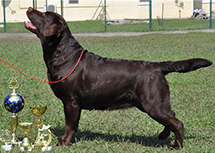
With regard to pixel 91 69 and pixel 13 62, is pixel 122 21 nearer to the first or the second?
pixel 13 62

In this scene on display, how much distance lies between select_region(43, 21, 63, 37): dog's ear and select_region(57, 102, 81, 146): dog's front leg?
831 millimetres

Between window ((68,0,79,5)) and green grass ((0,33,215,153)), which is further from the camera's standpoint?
window ((68,0,79,5))

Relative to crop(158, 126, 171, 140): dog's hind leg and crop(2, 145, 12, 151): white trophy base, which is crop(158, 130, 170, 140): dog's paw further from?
crop(2, 145, 12, 151): white trophy base

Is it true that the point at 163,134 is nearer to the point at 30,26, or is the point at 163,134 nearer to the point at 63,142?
the point at 63,142

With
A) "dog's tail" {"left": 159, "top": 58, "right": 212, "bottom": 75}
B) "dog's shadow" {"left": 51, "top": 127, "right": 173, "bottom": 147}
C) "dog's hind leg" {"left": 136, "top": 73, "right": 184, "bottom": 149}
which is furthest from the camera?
"dog's shadow" {"left": 51, "top": 127, "right": 173, "bottom": 147}

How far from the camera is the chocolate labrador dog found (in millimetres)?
4750

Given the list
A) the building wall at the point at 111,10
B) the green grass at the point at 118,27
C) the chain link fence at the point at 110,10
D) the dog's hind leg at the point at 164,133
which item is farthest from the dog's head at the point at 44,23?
the building wall at the point at 111,10

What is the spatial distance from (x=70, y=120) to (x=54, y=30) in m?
1.07

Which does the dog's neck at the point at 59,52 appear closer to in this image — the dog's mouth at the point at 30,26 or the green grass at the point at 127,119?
the dog's mouth at the point at 30,26

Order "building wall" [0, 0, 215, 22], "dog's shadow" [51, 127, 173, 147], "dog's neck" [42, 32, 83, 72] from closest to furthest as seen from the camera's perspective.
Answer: "dog's neck" [42, 32, 83, 72] < "dog's shadow" [51, 127, 173, 147] < "building wall" [0, 0, 215, 22]

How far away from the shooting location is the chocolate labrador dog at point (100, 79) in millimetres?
4750

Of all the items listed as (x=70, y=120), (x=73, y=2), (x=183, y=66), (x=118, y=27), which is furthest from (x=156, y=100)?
(x=73, y=2)

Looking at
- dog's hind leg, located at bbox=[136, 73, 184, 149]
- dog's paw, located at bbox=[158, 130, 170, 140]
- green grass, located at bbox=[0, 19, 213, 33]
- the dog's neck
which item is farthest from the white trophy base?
green grass, located at bbox=[0, 19, 213, 33]

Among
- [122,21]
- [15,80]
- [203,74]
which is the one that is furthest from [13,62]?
[122,21]
